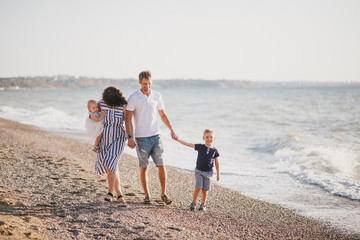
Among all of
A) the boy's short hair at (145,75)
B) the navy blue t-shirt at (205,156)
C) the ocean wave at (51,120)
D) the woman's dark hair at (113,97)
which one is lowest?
the ocean wave at (51,120)

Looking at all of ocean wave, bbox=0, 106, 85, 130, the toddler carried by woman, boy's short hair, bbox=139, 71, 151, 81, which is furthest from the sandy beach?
ocean wave, bbox=0, 106, 85, 130

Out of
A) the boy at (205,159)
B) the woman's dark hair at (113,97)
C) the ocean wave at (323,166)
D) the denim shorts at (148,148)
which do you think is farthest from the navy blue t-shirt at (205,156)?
the ocean wave at (323,166)

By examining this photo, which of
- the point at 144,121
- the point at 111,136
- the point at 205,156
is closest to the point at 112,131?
the point at 111,136

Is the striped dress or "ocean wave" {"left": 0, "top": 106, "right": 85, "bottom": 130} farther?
"ocean wave" {"left": 0, "top": 106, "right": 85, "bottom": 130}

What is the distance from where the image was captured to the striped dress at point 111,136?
4.39 metres

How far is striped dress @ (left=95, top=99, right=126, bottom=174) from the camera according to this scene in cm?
439

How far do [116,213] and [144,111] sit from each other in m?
1.51

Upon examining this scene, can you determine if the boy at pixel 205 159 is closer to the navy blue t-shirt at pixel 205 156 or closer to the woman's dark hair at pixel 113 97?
the navy blue t-shirt at pixel 205 156

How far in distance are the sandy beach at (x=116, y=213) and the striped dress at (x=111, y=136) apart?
26.7 inches

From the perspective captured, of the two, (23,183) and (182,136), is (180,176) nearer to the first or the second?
(23,183)

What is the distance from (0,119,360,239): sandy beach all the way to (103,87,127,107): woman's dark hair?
153cm

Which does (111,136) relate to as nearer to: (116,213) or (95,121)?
(95,121)

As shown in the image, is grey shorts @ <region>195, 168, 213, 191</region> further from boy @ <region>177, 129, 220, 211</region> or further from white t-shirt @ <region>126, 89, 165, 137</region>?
white t-shirt @ <region>126, 89, 165, 137</region>

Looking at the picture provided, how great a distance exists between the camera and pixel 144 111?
446 cm
